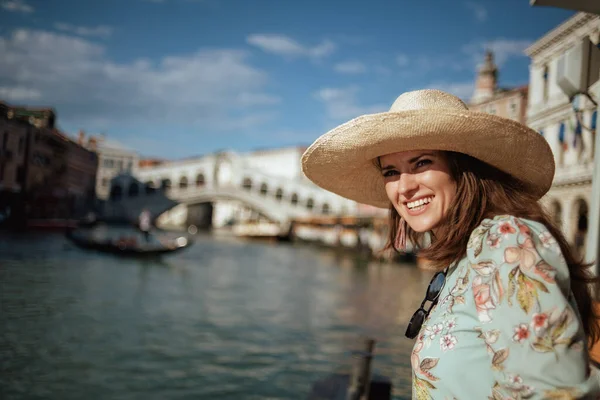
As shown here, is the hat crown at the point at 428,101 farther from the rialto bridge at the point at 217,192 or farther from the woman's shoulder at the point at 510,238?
the rialto bridge at the point at 217,192

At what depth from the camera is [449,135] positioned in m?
0.72

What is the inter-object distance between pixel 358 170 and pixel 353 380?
1.26 metres

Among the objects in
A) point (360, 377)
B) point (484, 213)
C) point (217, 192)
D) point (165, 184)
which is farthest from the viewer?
point (165, 184)

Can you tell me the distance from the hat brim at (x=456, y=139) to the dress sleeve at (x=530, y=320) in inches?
7.4

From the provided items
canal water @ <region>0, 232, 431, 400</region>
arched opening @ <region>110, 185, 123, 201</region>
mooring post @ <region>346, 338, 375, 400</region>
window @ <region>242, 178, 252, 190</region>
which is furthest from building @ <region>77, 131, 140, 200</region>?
mooring post @ <region>346, 338, 375, 400</region>

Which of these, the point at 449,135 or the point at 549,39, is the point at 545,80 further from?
the point at 449,135

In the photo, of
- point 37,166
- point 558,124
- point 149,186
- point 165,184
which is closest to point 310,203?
point 165,184

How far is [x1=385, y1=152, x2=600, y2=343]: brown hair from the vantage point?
65 centimetres

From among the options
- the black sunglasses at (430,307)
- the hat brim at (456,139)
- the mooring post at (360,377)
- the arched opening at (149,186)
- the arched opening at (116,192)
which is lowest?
the mooring post at (360,377)

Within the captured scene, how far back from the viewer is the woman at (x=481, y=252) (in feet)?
1.69

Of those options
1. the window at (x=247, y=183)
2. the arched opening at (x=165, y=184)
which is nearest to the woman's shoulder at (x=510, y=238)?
the window at (x=247, y=183)

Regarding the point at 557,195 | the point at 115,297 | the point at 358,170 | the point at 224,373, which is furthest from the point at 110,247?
the point at 358,170

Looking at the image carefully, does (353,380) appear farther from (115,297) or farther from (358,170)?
(115,297)

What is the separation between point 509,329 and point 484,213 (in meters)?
0.20
